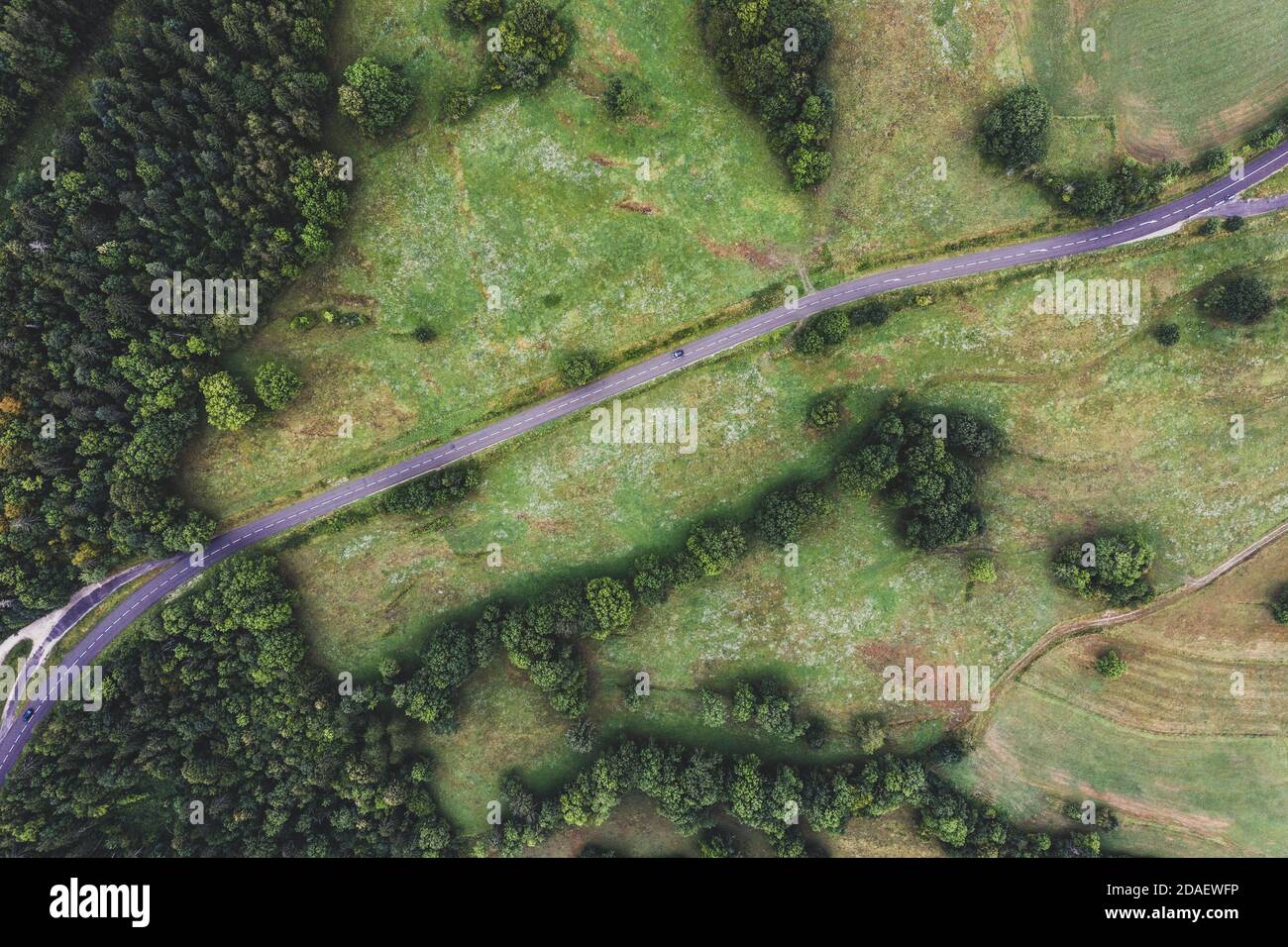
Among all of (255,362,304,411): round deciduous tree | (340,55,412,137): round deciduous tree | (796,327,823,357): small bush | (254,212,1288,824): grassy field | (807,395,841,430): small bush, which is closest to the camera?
(340,55,412,137): round deciduous tree

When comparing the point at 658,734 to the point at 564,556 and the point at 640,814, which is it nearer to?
the point at 640,814

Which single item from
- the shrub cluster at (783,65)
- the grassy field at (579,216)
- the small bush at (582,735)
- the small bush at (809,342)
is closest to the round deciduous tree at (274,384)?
the grassy field at (579,216)

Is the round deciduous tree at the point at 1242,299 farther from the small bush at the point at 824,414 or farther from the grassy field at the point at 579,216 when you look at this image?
the small bush at the point at 824,414

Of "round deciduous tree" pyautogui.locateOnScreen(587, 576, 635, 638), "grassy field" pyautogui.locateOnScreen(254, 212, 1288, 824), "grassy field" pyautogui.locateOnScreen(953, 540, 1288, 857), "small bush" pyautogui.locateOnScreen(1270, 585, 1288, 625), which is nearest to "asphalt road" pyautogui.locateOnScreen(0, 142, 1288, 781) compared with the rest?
"grassy field" pyautogui.locateOnScreen(254, 212, 1288, 824)

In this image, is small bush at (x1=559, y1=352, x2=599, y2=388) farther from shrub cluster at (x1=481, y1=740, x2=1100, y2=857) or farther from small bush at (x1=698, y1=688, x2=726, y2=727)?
shrub cluster at (x1=481, y1=740, x2=1100, y2=857)

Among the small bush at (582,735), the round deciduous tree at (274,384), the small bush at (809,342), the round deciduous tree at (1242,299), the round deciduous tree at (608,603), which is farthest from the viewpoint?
the small bush at (582,735)

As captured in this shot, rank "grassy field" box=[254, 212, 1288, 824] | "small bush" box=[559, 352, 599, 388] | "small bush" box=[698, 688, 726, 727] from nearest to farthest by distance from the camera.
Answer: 1. "small bush" box=[559, 352, 599, 388]
2. "grassy field" box=[254, 212, 1288, 824]
3. "small bush" box=[698, 688, 726, 727]
